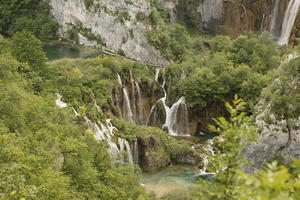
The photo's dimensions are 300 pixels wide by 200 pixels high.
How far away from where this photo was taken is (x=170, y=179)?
23500 mm

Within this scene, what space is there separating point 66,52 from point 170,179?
24.3 metres

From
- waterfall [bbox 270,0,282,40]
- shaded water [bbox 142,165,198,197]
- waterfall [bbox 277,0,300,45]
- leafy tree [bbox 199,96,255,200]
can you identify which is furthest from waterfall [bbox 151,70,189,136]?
leafy tree [bbox 199,96,255,200]

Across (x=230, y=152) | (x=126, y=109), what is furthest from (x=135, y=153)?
(x=230, y=152)

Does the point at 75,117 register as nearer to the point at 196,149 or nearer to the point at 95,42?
the point at 196,149

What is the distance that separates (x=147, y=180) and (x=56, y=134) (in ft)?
32.0

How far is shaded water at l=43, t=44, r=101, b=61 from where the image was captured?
131 ft

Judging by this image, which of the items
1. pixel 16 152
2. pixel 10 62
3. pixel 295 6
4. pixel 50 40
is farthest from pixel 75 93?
pixel 295 6

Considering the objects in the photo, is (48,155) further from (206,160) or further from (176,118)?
(176,118)

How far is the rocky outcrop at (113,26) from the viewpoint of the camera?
139 feet

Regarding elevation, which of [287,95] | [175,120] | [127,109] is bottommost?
[175,120]

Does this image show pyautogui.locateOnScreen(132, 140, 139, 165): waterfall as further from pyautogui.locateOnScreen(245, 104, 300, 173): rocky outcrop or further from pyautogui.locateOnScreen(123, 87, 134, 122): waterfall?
pyautogui.locateOnScreen(245, 104, 300, 173): rocky outcrop

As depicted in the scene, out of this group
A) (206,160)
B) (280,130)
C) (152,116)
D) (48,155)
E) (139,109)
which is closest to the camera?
(48,155)

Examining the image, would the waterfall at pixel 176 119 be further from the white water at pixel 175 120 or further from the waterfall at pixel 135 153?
the waterfall at pixel 135 153

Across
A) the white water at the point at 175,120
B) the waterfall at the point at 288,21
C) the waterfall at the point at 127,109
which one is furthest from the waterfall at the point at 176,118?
the waterfall at the point at 288,21
